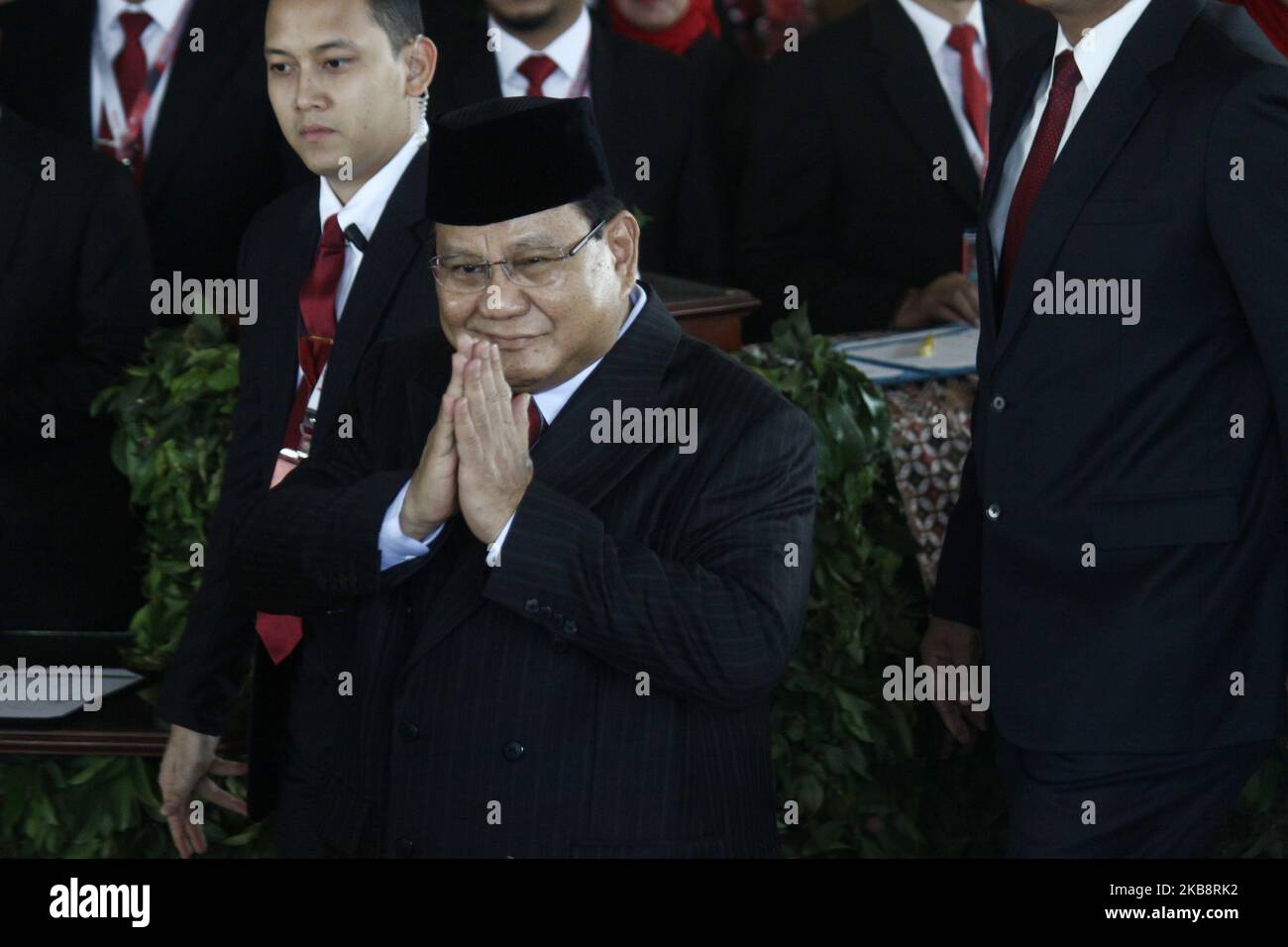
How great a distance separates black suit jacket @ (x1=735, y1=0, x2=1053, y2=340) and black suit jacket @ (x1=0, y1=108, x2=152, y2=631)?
55.8 inches

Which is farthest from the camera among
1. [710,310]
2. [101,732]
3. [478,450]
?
[710,310]

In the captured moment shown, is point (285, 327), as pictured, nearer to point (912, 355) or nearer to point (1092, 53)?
point (1092, 53)

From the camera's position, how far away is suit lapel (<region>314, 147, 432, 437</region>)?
2744mm

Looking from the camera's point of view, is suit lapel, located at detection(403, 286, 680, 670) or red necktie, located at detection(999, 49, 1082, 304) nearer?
suit lapel, located at detection(403, 286, 680, 670)

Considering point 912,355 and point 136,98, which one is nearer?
point 912,355

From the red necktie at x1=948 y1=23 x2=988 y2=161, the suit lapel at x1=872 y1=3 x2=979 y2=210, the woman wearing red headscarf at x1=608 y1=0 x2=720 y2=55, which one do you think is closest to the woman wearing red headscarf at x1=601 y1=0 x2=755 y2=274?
the woman wearing red headscarf at x1=608 y1=0 x2=720 y2=55

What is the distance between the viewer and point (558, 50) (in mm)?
4504

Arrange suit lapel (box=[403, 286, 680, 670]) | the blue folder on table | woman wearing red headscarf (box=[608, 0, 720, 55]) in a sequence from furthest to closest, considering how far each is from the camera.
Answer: woman wearing red headscarf (box=[608, 0, 720, 55])
the blue folder on table
suit lapel (box=[403, 286, 680, 670])

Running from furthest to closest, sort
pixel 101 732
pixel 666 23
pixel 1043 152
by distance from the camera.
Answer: pixel 666 23 → pixel 101 732 → pixel 1043 152

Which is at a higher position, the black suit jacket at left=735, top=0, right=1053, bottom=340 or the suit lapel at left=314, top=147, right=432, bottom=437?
the black suit jacket at left=735, top=0, right=1053, bottom=340

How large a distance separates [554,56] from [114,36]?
1.05 meters

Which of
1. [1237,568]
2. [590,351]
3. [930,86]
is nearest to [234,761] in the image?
[590,351]

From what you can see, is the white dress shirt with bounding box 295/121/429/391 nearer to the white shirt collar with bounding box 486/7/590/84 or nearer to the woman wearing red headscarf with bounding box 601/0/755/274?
the white shirt collar with bounding box 486/7/590/84

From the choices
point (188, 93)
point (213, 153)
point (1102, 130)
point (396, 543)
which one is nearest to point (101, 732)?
point (396, 543)
